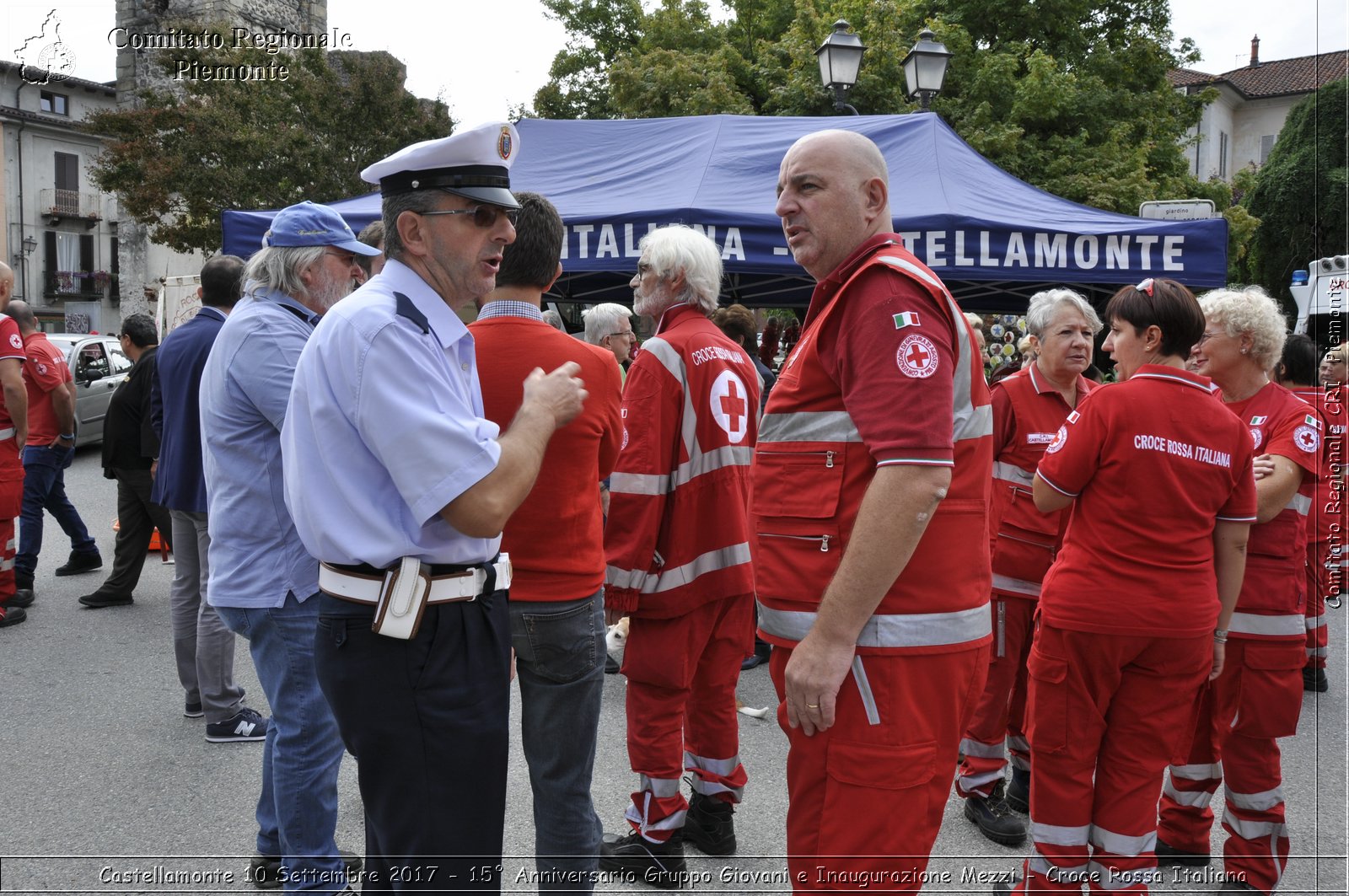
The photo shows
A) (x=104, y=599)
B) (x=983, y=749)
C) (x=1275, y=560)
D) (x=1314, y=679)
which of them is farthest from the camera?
(x=104, y=599)

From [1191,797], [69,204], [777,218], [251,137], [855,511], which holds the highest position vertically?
[69,204]

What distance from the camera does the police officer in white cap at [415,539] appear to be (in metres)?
1.71

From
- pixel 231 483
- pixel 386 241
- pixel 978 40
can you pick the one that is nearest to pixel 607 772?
pixel 231 483

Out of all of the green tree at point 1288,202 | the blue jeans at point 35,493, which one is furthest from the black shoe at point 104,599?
the green tree at point 1288,202

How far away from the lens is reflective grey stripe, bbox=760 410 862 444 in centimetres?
200

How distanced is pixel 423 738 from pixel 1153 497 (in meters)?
2.14

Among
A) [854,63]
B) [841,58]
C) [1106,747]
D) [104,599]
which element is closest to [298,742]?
[1106,747]

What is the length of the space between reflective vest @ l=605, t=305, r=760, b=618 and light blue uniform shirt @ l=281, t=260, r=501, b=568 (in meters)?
1.48

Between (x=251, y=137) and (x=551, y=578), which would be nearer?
(x=551, y=578)

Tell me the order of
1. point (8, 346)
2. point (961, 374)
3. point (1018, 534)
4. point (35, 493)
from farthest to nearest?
point (35, 493) < point (8, 346) < point (1018, 534) < point (961, 374)

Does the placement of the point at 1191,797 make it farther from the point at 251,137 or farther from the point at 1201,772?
the point at 251,137

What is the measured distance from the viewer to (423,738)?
1.80 meters

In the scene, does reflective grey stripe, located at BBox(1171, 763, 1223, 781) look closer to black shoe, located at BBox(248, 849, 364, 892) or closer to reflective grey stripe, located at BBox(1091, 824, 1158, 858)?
reflective grey stripe, located at BBox(1091, 824, 1158, 858)

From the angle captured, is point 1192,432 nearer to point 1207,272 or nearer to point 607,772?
point 607,772
